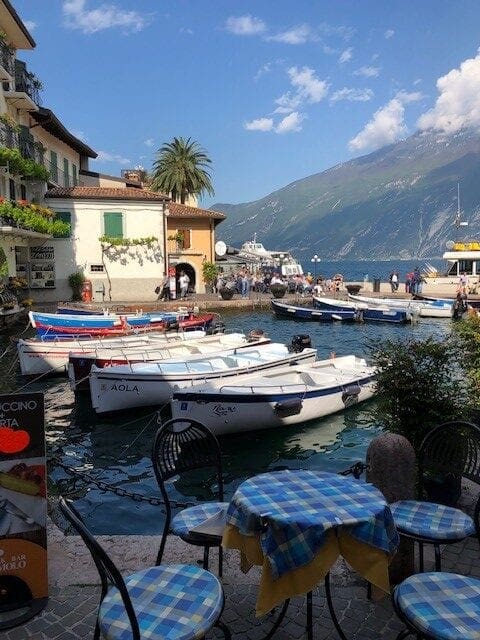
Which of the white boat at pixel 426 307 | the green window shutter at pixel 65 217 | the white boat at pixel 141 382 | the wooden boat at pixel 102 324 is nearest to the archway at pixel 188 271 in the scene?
the green window shutter at pixel 65 217

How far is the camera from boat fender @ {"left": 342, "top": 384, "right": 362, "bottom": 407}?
13.9m

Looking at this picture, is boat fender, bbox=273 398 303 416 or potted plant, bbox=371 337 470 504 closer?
potted plant, bbox=371 337 470 504

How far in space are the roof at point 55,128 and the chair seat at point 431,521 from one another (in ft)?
114

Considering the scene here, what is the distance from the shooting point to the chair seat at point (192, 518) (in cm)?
422

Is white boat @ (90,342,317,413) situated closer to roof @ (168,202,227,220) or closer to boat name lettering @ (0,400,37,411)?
boat name lettering @ (0,400,37,411)

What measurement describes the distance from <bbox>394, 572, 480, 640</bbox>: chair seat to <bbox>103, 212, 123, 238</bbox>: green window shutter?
35.5 m

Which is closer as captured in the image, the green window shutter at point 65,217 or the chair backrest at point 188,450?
the chair backrest at point 188,450

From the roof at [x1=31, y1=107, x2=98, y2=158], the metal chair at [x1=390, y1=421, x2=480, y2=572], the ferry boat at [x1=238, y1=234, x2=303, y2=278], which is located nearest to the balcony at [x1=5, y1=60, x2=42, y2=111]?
the roof at [x1=31, y1=107, x2=98, y2=158]

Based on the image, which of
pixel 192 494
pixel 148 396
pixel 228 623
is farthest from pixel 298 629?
pixel 148 396

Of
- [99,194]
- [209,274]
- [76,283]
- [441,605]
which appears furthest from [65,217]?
[441,605]

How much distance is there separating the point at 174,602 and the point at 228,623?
1.11 metres

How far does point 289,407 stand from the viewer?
1258 centimetres

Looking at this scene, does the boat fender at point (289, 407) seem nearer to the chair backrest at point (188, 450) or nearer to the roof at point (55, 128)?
the chair backrest at point (188, 450)

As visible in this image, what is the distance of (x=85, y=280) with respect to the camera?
36625 mm
